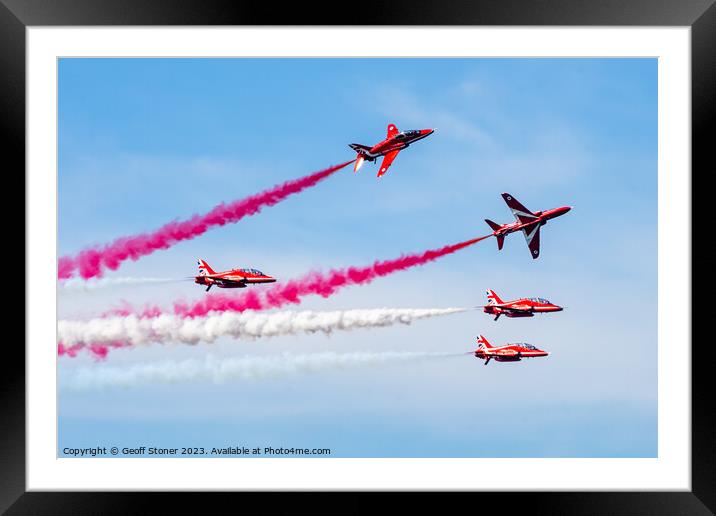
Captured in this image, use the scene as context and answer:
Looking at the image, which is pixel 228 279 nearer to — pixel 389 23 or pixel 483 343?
pixel 483 343

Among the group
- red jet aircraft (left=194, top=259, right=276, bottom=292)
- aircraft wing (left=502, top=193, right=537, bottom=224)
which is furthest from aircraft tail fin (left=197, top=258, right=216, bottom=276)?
aircraft wing (left=502, top=193, right=537, bottom=224)

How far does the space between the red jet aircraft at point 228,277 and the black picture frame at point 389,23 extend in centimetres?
1481

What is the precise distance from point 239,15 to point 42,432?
15264 mm

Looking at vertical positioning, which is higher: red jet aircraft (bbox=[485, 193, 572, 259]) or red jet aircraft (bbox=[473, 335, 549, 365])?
red jet aircraft (bbox=[485, 193, 572, 259])

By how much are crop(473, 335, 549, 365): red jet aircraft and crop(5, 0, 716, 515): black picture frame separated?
18.5 meters

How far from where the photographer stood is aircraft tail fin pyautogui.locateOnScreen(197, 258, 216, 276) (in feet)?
163

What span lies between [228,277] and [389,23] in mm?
19621

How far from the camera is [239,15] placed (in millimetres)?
33844

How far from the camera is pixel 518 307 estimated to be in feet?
174

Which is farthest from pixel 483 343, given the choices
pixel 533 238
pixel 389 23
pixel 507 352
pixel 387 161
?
pixel 389 23

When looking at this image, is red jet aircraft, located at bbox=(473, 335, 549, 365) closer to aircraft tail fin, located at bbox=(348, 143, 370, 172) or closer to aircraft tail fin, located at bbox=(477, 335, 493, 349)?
aircraft tail fin, located at bbox=(477, 335, 493, 349)

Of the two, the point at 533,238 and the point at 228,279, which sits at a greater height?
the point at 533,238

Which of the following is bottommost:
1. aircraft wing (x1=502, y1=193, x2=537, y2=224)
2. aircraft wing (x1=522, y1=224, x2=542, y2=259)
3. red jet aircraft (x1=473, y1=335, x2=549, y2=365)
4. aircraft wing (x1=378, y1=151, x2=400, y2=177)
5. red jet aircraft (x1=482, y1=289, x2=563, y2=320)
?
red jet aircraft (x1=473, y1=335, x2=549, y2=365)

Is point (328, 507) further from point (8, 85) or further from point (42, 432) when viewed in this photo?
point (8, 85)
